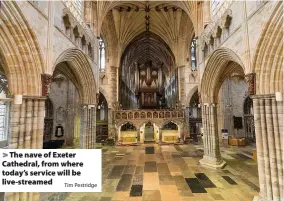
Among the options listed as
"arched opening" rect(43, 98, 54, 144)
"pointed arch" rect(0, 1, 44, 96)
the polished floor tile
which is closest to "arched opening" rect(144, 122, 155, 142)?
"arched opening" rect(43, 98, 54, 144)

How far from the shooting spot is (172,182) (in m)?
7.18

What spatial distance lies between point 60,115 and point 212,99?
45.3ft

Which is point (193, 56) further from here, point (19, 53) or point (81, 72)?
point (19, 53)

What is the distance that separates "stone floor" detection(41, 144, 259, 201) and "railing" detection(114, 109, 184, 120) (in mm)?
6822

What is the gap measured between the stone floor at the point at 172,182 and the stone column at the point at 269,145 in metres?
1.02

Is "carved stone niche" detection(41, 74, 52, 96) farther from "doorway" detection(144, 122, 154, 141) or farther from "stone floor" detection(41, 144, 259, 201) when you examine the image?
"doorway" detection(144, 122, 154, 141)

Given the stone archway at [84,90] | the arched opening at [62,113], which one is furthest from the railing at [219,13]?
the arched opening at [62,113]

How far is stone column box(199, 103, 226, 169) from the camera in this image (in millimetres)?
9166

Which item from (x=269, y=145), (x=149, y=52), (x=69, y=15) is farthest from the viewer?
(x=149, y=52)

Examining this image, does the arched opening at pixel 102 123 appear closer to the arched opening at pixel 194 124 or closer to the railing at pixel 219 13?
the arched opening at pixel 194 124

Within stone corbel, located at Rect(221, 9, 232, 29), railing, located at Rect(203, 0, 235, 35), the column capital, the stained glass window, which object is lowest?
the column capital

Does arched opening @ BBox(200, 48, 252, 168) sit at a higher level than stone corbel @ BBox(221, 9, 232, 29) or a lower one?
lower

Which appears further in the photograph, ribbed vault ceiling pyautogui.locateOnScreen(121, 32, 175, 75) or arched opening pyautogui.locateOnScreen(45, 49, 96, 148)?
ribbed vault ceiling pyautogui.locateOnScreen(121, 32, 175, 75)

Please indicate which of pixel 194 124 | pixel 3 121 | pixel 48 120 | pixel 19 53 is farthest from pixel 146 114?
pixel 19 53
